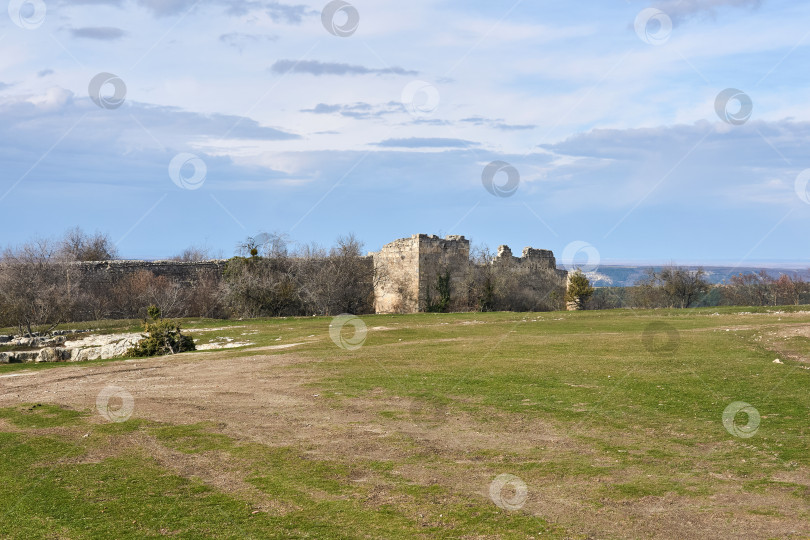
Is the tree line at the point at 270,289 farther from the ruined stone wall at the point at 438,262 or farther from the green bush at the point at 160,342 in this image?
the green bush at the point at 160,342

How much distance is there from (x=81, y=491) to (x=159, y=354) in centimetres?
1525

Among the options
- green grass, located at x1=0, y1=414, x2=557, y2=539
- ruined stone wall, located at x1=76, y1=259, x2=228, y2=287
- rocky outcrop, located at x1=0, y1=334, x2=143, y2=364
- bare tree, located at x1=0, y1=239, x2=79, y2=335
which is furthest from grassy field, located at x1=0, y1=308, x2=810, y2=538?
ruined stone wall, located at x1=76, y1=259, x2=228, y2=287

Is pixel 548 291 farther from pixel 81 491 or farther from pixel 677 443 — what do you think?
pixel 81 491

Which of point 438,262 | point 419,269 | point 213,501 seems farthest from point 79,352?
point 438,262

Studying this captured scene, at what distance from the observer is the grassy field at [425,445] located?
7625 millimetres

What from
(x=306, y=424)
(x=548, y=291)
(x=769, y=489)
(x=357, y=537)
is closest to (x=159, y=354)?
(x=306, y=424)

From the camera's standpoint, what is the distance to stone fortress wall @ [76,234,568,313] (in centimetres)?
4075

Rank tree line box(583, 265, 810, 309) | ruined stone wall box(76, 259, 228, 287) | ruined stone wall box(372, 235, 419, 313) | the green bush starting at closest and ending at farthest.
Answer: the green bush < ruined stone wall box(76, 259, 228, 287) < ruined stone wall box(372, 235, 419, 313) < tree line box(583, 265, 810, 309)

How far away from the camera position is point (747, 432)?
10.5 m

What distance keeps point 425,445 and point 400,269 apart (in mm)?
31370

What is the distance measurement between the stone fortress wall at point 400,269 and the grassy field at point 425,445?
21107 millimetres

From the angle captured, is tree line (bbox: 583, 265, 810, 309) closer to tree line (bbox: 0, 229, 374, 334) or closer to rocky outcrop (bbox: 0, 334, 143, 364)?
tree line (bbox: 0, 229, 374, 334)

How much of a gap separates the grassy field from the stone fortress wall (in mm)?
21107

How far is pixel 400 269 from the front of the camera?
4178cm
